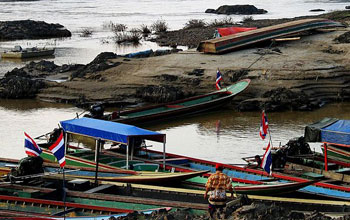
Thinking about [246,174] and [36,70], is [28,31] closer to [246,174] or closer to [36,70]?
[36,70]

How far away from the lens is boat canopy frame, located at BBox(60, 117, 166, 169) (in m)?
17.2

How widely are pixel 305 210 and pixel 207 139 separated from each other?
10.2 metres

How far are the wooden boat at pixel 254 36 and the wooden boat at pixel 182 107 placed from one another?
5.09 m

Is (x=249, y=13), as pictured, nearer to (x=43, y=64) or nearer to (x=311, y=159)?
(x=43, y=64)

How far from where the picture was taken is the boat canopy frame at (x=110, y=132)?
56.5 feet

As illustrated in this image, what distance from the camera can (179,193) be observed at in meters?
15.1

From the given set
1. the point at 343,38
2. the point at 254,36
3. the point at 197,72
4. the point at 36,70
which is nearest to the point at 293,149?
the point at 197,72

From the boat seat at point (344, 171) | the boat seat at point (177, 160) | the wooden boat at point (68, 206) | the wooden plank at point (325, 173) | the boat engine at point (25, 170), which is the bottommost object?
the wooden boat at point (68, 206)

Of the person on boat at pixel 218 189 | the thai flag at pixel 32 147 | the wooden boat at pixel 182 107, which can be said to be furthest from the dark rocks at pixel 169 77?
the person on boat at pixel 218 189

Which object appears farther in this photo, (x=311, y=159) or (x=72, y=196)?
(x=311, y=159)

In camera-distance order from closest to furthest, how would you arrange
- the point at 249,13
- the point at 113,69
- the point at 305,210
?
the point at 305,210 < the point at 113,69 < the point at 249,13

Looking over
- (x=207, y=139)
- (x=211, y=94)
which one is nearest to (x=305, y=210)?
(x=207, y=139)

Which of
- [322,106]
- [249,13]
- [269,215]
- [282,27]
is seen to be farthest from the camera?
[249,13]

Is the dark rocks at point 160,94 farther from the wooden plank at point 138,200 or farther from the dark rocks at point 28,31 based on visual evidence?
the dark rocks at point 28,31
